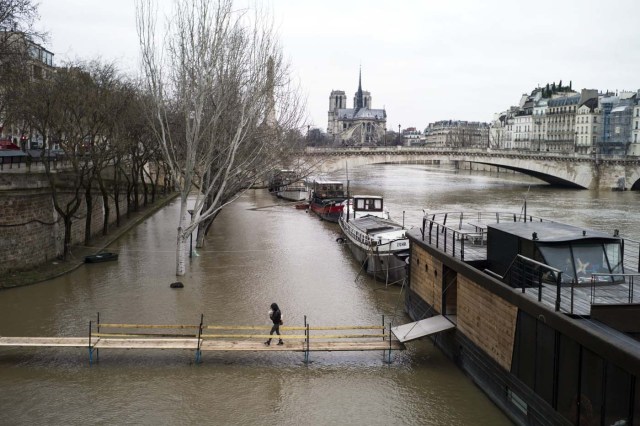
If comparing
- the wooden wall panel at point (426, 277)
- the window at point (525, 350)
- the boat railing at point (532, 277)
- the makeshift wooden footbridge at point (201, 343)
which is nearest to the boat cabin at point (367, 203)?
the wooden wall panel at point (426, 277)

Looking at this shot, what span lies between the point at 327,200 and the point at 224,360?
3864 cm

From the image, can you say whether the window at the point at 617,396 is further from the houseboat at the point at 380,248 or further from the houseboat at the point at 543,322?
the houseboat at the point at 380,248

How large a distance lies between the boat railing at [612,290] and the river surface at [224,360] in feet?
10.8

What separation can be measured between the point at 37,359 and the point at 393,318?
34.8 ft

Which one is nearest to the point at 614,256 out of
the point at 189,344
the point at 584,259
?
the point at 584,259

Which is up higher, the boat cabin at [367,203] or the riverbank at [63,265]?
the boat cabin at [367,203]

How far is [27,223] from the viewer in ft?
88.9

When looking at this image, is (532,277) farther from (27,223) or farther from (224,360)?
(27,223)

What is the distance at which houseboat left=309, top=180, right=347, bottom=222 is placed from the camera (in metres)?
50.0

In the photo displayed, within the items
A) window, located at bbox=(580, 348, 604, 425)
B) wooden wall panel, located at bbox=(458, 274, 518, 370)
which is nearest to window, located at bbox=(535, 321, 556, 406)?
window, located at bbox=(580, 348, 604, 425)

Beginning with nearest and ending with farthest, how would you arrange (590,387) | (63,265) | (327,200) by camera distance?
(590,387)
(63,265)
(327,200)

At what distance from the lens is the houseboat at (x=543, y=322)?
1010cm

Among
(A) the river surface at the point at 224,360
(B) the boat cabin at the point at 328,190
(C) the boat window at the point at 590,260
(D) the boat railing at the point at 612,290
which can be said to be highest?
(C) the boat window at the point at 590,260

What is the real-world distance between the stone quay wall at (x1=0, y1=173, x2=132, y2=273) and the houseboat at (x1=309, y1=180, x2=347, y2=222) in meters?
22.7
